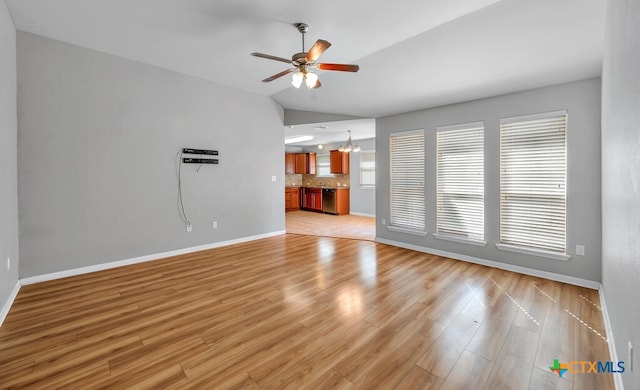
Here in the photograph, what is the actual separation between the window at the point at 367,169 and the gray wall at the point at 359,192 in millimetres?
115

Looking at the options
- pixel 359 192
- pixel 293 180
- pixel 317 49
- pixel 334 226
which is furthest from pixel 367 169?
pixel 317 49

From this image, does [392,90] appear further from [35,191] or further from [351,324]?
[35,191]

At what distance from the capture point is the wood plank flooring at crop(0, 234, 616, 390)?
171 cm

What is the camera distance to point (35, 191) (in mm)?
3223

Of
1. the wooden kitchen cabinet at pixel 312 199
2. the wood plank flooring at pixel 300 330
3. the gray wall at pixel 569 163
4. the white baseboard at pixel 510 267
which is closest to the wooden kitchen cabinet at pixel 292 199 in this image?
the wooden kitchen cabinet at pixel 312 199

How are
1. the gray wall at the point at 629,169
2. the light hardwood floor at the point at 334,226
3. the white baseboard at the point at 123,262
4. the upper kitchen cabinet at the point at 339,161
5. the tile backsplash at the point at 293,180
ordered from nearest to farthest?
the gray wall at the point at 629,169
the white baseboard at the point at 123,262
the light hardwood floor at the point at 334,226
the upper kitchen cabinet at the point at 339,161
the tile backsplash at the point at 293,180

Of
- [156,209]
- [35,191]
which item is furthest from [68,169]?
[156,209]

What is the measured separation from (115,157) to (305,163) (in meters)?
6.95

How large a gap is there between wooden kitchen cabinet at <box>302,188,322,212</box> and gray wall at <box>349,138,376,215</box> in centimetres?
117

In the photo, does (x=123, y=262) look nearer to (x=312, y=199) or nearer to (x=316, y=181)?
(x=312, y=199)

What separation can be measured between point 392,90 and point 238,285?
342 cm

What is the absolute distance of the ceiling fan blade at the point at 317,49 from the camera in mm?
2359

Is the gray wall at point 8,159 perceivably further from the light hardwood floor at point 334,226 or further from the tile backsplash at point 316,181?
the tile backsplash at point 316,181

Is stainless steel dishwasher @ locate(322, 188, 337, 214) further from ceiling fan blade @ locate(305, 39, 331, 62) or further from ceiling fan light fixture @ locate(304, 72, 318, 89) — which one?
ceiling fan blade @ locate(305, 39, 331, 62)
